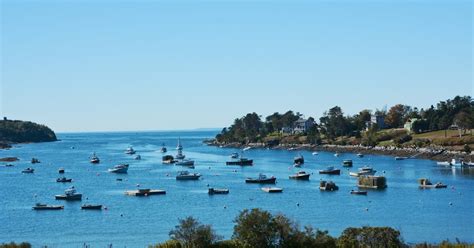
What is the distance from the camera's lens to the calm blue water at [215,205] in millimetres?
60438

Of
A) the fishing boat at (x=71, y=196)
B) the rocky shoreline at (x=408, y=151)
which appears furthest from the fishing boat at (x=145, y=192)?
the rocky shoreline at (x=408, y=151)

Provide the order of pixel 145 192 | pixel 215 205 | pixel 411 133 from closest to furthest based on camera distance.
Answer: pixel 215 205, pixel 145 192, pixel 411 133

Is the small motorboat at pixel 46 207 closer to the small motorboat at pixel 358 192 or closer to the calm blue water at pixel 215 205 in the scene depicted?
the calm blue water at pixel 215 205

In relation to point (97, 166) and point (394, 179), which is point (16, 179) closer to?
point (97, 166)

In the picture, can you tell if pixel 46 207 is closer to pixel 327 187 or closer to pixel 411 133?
pixel 327 187

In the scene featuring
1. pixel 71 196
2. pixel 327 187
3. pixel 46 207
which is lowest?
pixel 46 207

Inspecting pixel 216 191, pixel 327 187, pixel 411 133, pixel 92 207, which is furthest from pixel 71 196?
pixel 411 133

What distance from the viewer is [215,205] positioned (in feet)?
253

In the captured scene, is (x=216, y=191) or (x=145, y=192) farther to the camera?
(x=145, y=192)

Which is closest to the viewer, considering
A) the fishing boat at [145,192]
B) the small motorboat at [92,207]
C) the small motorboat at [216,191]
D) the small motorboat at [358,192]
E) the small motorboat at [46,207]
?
the small motorboat at [92,207]

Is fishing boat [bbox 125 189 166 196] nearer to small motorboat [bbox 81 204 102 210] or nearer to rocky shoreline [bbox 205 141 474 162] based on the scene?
small motorboat [bbox 81 204 102 210]

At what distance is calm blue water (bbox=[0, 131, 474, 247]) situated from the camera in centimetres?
6044

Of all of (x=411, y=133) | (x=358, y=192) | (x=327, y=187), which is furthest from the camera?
(x=411, y=133)

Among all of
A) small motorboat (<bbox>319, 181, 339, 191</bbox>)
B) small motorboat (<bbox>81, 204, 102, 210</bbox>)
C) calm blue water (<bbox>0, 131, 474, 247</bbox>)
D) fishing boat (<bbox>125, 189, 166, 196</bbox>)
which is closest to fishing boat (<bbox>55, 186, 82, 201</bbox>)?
calm blue water (<bbox>0, 131, 474, 247</bbox>)
